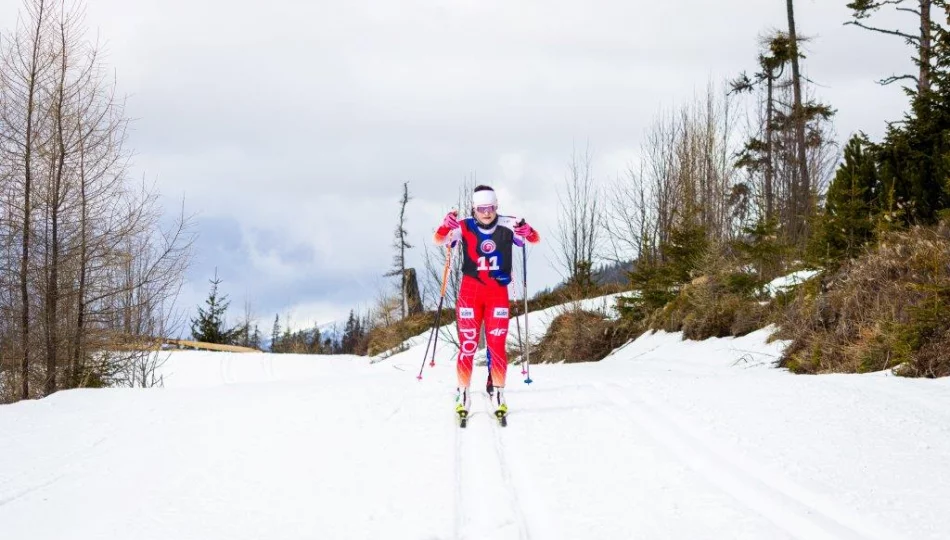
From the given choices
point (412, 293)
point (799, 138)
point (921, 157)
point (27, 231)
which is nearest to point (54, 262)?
point (27, 231)

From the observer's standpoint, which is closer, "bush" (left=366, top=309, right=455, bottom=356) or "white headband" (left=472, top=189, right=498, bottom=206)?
"white headband" (left=472, top=189, right=498, bottom=206)

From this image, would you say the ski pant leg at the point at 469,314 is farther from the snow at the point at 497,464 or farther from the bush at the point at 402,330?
the bush at the point at 402,330

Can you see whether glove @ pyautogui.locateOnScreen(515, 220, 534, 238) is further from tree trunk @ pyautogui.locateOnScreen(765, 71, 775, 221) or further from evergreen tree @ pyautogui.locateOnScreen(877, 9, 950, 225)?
tree trunk @ pyautogui.locateOnScreen(765, 71, 775, 221)

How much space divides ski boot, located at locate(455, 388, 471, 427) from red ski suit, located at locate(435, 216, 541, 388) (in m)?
0.41

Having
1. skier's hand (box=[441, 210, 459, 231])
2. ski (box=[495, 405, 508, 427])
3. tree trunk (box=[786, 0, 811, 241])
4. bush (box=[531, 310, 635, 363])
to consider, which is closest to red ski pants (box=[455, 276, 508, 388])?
skier's hand (box=[441, 210, 459, 231])

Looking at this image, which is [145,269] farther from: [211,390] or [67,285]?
[211,390]

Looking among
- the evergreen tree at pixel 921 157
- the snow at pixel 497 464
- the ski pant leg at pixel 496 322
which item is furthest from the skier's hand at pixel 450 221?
the evergreen tree at pixel 921 157

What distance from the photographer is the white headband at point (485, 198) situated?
6812 millimetres

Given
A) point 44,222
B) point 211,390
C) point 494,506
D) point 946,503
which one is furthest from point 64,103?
point 946,503

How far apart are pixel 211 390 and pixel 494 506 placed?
5724 mm

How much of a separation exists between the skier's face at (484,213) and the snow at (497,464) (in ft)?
6.25

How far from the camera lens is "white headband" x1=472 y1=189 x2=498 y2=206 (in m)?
6.81

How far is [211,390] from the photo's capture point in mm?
8250

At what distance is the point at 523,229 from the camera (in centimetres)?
699
